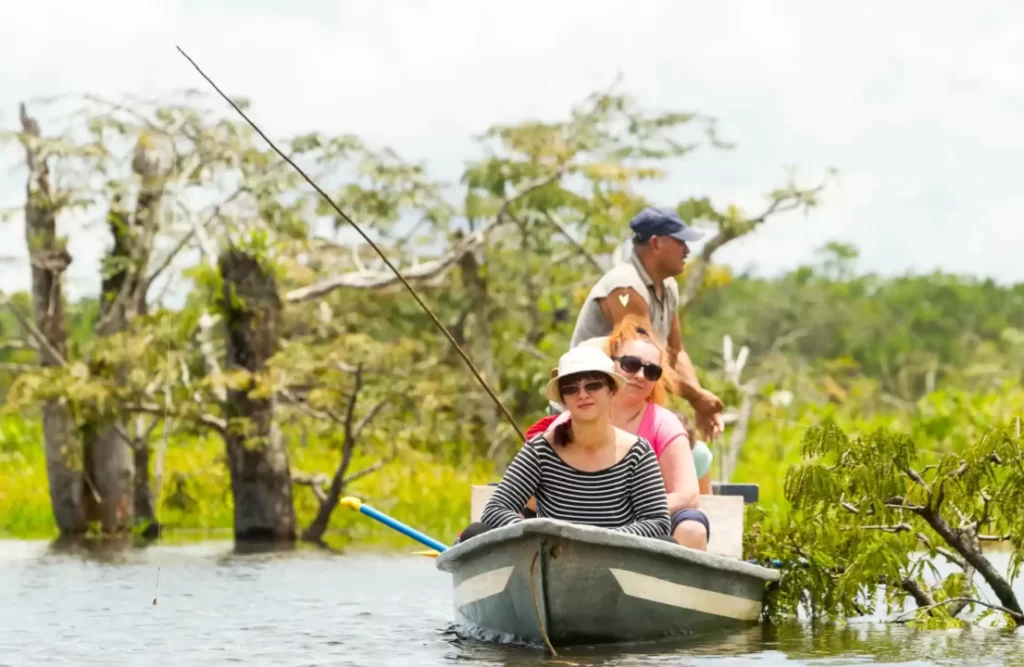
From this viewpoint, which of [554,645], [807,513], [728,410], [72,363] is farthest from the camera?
[728,410]

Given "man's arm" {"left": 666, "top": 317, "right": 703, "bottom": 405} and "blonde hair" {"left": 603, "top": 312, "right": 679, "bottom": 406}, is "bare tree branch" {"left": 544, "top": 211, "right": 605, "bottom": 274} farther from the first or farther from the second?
"blonde hair" {"left": 603, "top": 312, "right": 679, "bottom": 406}

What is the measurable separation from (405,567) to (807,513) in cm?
686

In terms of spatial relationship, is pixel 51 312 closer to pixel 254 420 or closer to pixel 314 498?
pixel 254 420

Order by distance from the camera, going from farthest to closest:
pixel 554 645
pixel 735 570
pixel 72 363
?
pixel 72 363 → pixel 735 570 → pixel 554 645

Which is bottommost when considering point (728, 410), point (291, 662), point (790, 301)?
point (291, 662)

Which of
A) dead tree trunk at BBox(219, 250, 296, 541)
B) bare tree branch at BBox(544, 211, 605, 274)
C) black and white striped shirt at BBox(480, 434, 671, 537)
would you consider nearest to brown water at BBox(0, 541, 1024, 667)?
black and white striped shirt at BBox(480, 434, 671, 537)

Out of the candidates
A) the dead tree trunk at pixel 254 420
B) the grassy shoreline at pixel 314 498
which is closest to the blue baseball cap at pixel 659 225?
the grassy shoreline at pixel 314 498

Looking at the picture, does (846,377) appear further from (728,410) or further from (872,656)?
(872,656)

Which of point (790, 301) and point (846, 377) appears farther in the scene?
point (790, 301)

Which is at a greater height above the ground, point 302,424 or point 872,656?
point 302,424

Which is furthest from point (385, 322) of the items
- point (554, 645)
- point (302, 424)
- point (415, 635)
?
point (554, 645)

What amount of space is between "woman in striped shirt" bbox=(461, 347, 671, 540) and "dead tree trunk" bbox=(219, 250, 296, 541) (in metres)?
11.0

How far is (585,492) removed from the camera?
8273mm

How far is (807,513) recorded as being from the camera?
9805 mm
